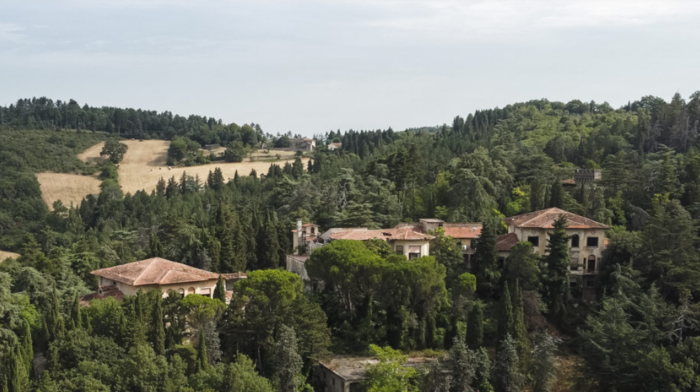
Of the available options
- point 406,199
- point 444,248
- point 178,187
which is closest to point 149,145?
point 178,187

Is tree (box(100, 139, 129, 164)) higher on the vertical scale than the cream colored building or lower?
higher

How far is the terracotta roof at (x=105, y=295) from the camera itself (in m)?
45.2

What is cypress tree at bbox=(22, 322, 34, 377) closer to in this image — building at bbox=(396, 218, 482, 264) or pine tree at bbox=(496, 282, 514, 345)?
pine tree at bbox=(496, 282, 514, 345)

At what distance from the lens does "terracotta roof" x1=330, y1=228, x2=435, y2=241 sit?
5056 centimetres

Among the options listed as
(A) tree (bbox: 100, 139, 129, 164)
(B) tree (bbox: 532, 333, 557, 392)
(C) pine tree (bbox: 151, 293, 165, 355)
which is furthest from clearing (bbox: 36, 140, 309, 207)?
(B) tree (bbox: 532, 333, 557, 392)

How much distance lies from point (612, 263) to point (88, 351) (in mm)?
33470

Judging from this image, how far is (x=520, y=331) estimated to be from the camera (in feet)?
133

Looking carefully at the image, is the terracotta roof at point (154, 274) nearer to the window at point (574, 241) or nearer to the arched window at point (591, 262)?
the window at point (574, 241)

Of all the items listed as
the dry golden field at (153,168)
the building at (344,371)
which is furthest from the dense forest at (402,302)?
the dry golden field at (153,168)

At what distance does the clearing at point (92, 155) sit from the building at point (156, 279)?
354 ft

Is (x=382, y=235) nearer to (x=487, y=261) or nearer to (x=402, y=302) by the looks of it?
(x=487, y=261)

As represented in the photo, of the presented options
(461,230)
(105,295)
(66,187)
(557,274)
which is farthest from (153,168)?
(557,274)

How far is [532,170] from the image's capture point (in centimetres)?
6925

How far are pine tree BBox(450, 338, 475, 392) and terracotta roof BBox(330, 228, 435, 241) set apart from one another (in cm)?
1369
